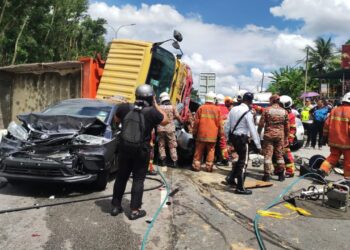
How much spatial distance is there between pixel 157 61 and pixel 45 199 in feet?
19.1

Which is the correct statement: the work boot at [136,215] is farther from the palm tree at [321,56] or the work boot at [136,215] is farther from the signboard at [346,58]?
the palm tree at [321,56]

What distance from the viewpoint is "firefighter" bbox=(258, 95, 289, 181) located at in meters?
8.45

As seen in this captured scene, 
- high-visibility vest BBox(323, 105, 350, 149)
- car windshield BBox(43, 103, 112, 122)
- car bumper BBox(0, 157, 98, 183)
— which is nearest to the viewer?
car bumper BBox(0, 157, 98, 183)

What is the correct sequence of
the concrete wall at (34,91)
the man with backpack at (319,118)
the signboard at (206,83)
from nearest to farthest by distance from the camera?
1. the concrete wall at (34,91)
2. the man with backpack at (319,118)
3. the signboard at (206,83)

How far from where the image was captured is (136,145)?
5367 mm

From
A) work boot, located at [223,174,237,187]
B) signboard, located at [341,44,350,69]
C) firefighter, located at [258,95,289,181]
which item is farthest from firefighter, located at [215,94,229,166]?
signboard, located at [341,44,350,69]

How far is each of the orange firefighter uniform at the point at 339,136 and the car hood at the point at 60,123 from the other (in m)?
4.26

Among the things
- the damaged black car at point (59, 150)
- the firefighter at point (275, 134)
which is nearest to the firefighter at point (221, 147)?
the firefighter at point (275, 134)

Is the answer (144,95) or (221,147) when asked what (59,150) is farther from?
(221,147)

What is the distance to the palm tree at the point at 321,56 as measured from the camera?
51469 millimetres

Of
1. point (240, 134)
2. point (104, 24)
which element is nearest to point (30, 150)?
point (240, 134)

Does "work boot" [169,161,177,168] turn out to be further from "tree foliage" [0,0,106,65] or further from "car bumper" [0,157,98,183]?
"tree foliage" [0,0,106,65]

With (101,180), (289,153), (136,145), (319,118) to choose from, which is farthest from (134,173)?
(319,118)

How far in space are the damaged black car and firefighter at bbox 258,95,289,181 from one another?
318 centimetres
